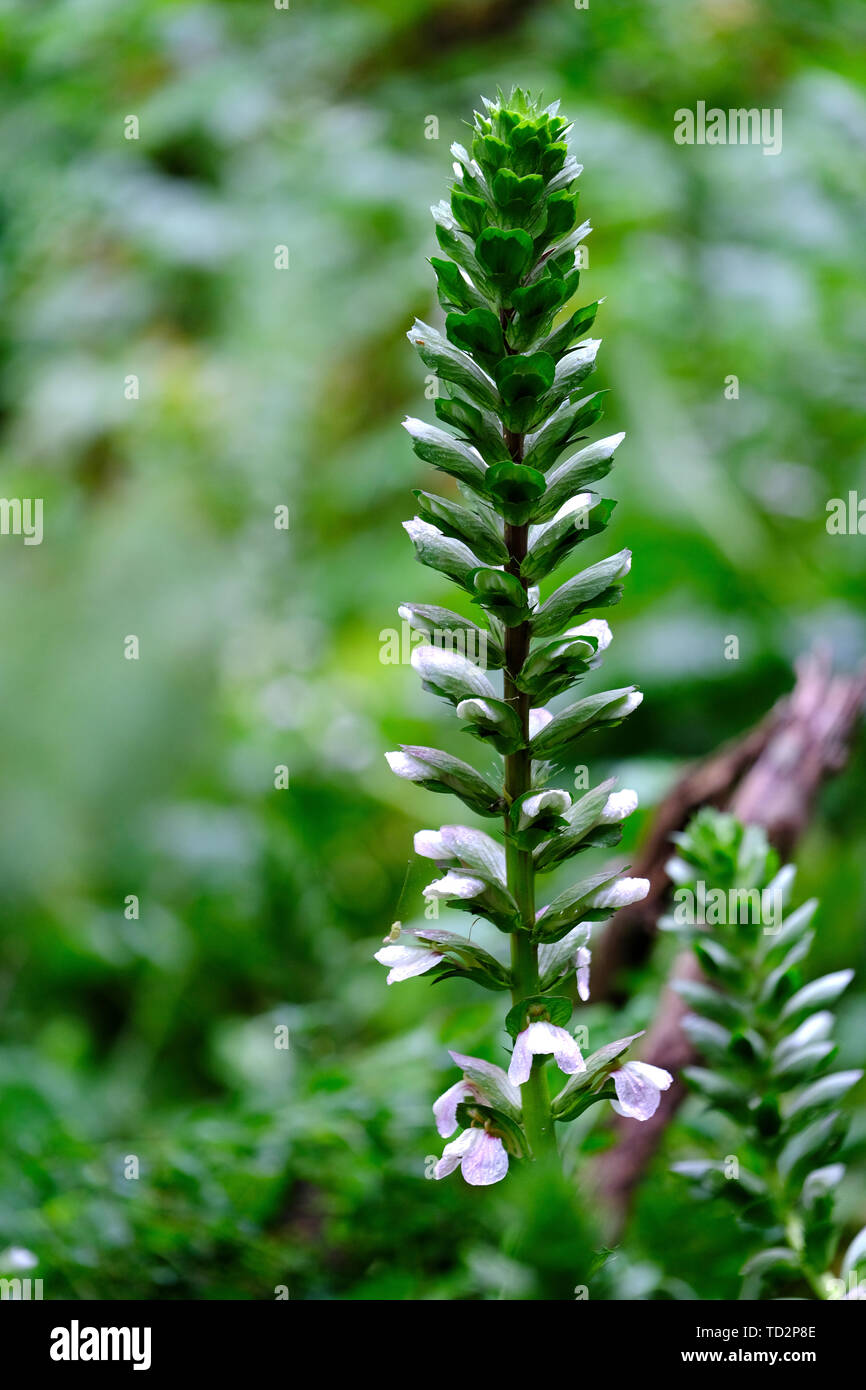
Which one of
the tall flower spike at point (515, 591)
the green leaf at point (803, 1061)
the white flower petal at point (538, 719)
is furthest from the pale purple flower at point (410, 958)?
the green leaf at point (803, 1061)

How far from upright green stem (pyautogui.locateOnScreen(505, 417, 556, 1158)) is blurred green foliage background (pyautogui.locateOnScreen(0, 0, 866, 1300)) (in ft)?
0.24

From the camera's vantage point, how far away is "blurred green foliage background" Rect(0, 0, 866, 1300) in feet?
2.60

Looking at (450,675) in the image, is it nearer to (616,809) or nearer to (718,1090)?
(616,809)

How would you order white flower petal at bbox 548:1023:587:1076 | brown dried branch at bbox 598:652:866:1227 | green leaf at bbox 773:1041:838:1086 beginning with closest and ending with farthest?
white flower petal at bbox 548:1023:587:1076
green leaf at bbox 773:1041:838:1086
brown dried branch at bbox 598:652:866:1227

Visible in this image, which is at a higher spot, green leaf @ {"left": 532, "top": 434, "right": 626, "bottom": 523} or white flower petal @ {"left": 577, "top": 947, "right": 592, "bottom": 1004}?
green leaf @ {"left": 532, "top": 434, "right": 626, "bottom": 523}

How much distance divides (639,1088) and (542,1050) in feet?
0.18

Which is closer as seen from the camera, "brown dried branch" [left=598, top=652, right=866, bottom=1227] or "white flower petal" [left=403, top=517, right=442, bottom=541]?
"white flower petal" [left=403, top=517, right=442, bottom=541]

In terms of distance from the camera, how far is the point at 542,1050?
1.35 feet

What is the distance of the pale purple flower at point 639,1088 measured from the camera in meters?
0.43

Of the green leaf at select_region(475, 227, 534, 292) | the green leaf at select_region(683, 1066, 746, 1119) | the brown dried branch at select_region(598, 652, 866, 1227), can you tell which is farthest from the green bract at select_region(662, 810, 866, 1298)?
the green leaf at select_region(475, 227, 534, 292)

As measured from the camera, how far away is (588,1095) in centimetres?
46

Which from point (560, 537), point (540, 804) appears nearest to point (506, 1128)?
point (540, 804)

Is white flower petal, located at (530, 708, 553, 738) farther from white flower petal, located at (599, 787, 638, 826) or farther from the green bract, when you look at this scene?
the green bract

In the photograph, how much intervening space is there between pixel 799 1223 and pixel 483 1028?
272 millimetres
